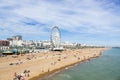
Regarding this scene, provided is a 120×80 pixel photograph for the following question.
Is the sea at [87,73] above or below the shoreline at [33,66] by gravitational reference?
below

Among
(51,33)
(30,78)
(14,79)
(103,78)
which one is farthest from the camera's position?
(51,33)

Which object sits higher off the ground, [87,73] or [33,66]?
[33,66]

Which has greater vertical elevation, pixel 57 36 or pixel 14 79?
pixel 57 36

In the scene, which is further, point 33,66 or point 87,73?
point 33,66

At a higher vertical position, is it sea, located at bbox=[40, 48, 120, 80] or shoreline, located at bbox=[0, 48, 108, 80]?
shoreline, located at bbox=[0, 48, 108, 80]

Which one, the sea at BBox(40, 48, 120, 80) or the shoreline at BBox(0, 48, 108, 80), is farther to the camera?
the sea at BBox(40, 48, 120, 80)

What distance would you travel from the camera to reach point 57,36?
15338cm

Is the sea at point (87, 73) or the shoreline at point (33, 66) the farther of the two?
the sea at point (87, 73)

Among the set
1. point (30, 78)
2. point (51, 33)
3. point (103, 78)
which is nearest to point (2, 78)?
point (30, 78)

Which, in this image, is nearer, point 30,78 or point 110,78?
point 30,78

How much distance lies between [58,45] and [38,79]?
11800cm

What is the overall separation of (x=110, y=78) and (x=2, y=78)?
70.0ft

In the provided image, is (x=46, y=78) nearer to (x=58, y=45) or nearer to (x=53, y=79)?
(x=53, y=79)

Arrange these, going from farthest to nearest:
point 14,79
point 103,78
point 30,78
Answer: point 103,78 → point 30,78 → point 14,79
